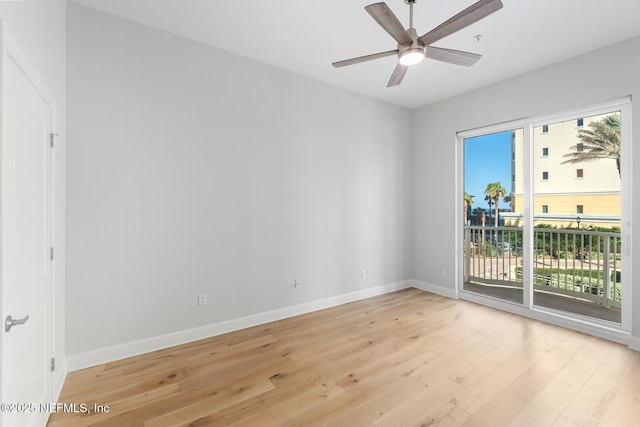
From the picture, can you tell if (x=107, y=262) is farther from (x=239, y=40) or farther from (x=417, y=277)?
(x=417, y=277)

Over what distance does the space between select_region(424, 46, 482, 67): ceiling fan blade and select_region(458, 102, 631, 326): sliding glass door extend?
79.1 inches

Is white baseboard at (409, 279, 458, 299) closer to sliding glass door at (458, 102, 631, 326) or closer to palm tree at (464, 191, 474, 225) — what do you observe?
sliding glass door at (458, 102, 631, 326)

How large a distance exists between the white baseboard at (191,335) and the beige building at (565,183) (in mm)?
2680

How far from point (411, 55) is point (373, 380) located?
257 cm

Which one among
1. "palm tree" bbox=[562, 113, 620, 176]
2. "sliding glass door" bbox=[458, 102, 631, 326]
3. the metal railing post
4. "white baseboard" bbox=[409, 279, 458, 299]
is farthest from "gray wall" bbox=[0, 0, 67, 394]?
the metal railing post

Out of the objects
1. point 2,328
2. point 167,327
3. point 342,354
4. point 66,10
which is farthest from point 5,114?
point 342,354

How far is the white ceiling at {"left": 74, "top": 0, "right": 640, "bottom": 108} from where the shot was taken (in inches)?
95.7

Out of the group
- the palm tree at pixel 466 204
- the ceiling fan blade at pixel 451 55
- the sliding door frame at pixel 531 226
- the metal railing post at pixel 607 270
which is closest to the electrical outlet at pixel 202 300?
the ceiling fan blade at pixel 451 55

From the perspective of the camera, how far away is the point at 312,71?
3.63 metres

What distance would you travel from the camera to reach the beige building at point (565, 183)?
325 centimetres

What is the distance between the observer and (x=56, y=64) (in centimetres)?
211

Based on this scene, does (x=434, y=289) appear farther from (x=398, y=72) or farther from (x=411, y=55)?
(x=411, y=55)

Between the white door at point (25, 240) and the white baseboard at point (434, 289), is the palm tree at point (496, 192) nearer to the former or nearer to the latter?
the white baseboard at point (434, 289)

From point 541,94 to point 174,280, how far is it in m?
4.77
